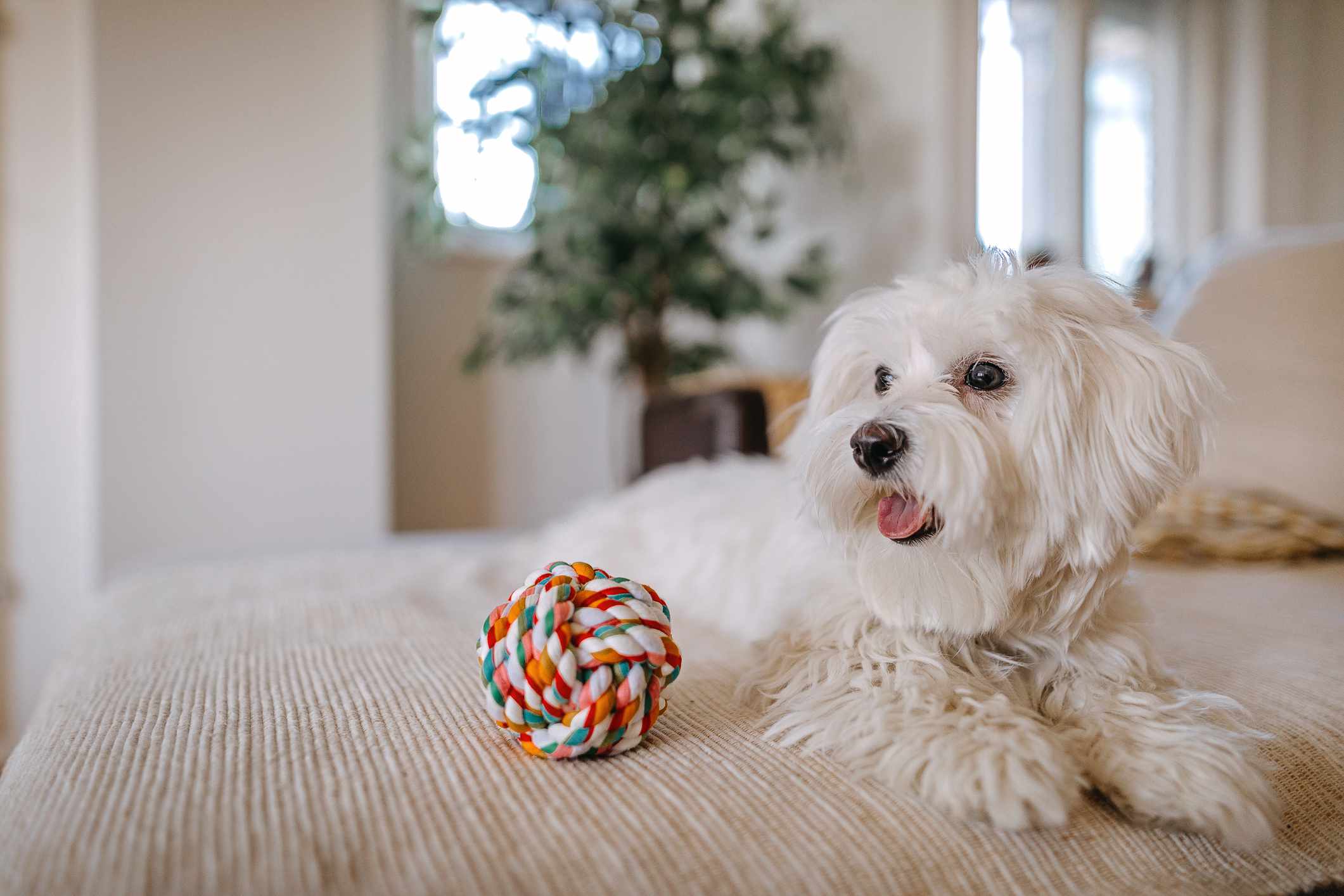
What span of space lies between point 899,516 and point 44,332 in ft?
9.41

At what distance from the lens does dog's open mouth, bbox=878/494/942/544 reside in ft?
2.48

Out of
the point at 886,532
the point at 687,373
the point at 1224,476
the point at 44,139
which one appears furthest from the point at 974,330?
the point at 44,139

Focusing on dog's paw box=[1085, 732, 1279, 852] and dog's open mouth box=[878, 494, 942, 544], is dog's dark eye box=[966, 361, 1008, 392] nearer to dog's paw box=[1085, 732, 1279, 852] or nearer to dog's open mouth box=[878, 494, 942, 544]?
dog's open mouth box=[878, 494, 942, 544]

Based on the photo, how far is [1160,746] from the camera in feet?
2.20

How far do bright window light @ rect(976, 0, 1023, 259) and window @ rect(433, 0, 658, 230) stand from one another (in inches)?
39.7

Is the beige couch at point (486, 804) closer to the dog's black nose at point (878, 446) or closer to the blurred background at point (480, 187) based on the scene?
the dog's black nose at point (878, 446)

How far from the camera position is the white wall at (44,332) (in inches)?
104

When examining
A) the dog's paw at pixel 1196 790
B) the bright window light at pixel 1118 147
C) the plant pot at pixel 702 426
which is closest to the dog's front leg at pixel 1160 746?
the dog's paw at pixel 1196 790

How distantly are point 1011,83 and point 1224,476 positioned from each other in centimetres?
170

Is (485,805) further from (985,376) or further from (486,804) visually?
(985,376)

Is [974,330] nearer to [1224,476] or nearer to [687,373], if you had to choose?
[1224,476]

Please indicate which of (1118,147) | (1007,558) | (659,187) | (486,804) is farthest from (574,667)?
(1118,147)

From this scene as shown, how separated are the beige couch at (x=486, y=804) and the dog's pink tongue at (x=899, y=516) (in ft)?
0.66

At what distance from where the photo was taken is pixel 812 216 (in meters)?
3.29
